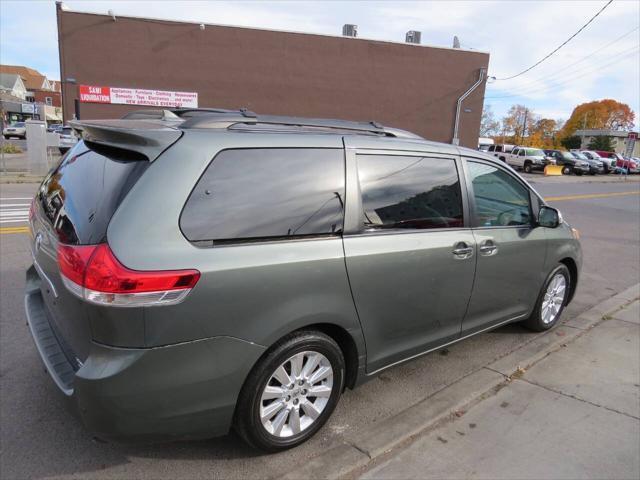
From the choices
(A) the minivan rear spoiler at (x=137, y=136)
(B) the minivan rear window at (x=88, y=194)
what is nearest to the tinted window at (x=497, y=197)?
(A) the minivan rear spoiler at (x=137, y=136)

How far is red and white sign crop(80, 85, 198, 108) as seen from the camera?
92.4 ft

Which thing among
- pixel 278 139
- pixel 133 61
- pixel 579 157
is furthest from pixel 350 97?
pixel 278 139

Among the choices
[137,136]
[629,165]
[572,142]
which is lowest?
[137,136]

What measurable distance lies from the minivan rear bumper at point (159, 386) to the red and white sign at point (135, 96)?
2933 cm

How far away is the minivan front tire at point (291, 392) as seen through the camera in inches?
98.6

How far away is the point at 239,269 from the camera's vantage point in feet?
7.61

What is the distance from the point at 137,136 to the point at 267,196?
0.68 m

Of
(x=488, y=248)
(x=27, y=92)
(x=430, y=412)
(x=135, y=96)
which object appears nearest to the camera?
(x=430, y=412)

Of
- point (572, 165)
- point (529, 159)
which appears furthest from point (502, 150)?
point (572, 165)

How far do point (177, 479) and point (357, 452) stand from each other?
97 cm

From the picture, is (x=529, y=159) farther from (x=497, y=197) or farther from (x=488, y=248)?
(x=488, y=248)

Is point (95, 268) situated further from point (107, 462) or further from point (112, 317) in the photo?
point (107, 462)

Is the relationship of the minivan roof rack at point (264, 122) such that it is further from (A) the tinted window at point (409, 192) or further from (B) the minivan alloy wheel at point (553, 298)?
(B) the minivan alloy wheel at point (553, 298)

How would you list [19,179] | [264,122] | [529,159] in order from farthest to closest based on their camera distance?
[529,159] → [19,179] → [264,122]
